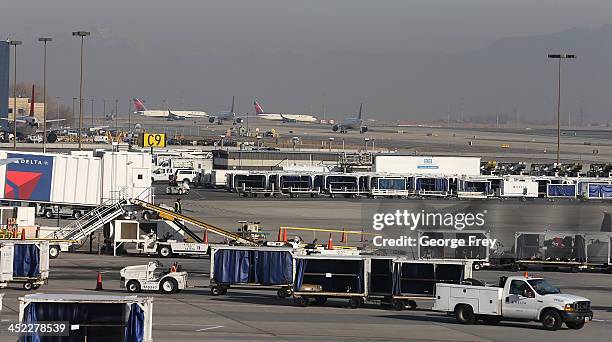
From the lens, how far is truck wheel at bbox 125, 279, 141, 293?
1897 inches

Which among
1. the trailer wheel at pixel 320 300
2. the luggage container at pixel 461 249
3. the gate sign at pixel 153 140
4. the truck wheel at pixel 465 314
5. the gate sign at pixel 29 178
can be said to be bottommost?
the trailer wheel at pixel 320 300

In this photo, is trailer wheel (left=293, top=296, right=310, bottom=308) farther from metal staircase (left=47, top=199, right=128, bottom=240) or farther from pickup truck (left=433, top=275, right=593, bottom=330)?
metal staircase (left=47, top=199, right=128, bottom=240)

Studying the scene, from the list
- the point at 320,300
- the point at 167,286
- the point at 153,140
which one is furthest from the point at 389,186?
the point at 320,300

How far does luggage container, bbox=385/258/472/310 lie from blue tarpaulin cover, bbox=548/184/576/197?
8080cm

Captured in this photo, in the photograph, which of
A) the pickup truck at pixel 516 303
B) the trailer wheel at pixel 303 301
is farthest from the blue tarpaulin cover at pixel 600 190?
the pickup truck at pixel 516 303

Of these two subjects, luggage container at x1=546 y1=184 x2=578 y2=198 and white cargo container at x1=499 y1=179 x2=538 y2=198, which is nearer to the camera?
white cargo container at x1=499 y1=179 x2=538 y2=198

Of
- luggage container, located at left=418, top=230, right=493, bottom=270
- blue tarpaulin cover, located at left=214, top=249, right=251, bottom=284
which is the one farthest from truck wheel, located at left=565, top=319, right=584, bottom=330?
blue tarpaulin cover, located at left=214, top=249, right=251, bottom=284

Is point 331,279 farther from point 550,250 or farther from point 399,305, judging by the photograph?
point 550,250

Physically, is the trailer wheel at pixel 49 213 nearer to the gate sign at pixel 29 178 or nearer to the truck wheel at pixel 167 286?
the gate sign at pixel 29 178

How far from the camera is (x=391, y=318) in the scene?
4266 centimetres

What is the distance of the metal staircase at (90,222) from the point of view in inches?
2623

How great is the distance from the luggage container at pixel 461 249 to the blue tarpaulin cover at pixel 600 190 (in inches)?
2546

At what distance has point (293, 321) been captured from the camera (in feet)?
135

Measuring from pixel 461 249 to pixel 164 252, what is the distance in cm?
1776
